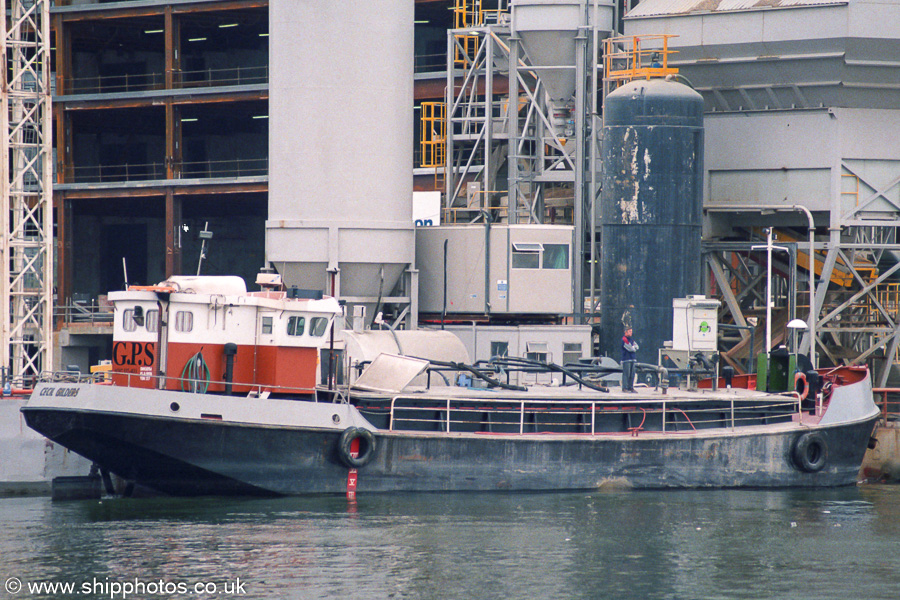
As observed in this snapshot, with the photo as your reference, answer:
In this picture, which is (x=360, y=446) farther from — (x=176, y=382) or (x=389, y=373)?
(x=176, y=382)

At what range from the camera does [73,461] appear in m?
29.3

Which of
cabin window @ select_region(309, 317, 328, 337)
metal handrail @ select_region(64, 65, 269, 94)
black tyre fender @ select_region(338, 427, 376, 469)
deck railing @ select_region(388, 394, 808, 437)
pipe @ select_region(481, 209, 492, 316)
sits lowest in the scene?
black tyre fender @ select_region(338, 427, 376, 469)

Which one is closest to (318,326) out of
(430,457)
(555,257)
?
(430,457)

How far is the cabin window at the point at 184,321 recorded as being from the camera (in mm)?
26141

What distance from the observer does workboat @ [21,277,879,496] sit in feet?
83.6

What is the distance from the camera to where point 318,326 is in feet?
88.9

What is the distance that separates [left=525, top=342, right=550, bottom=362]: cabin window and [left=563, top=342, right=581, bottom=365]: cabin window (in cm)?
55

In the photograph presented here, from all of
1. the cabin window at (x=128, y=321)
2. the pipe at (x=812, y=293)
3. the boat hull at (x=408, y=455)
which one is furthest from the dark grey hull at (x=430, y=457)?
the pipe at (x=812, y=293)

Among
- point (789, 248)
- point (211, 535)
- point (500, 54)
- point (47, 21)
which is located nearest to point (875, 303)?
point (789, 248)

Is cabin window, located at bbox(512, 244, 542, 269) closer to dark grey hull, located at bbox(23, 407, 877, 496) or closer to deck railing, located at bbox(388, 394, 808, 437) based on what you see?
deck railing, located at bbox(388, 394, 808, 437)

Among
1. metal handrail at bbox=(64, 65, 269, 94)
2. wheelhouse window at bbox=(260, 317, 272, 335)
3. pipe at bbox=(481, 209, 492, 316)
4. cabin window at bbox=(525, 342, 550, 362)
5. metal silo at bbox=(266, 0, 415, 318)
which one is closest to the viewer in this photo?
wheelhouse window at bbox=(260, 317, 272, 335)
